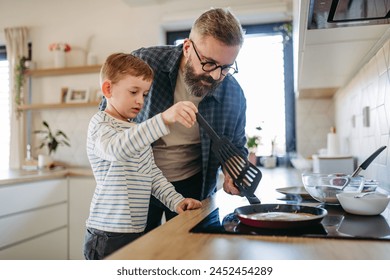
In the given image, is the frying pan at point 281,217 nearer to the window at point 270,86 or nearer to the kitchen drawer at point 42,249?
the kitchen drawer at point 42,249

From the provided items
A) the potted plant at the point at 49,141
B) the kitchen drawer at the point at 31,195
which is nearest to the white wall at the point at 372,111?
the kitchen drawer at the point at 31,195

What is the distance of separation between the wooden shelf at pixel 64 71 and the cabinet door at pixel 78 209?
734 millimetres

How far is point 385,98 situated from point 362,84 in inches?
13.5

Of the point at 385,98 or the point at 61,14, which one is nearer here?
the point at 385,98

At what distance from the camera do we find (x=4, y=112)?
275 centimetres

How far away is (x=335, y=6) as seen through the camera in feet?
2.58

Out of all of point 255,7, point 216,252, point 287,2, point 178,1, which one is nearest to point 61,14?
point 178,1

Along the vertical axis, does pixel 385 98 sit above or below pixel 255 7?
below

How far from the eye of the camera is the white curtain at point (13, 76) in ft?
8.64

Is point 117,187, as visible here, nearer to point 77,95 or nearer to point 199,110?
point 199,110

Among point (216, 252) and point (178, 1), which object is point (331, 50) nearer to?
point (216, 252)

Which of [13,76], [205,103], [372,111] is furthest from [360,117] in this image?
[13,76]

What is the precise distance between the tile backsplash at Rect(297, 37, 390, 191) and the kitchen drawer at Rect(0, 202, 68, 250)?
1407 millimetres

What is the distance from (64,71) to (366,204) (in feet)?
7.41
